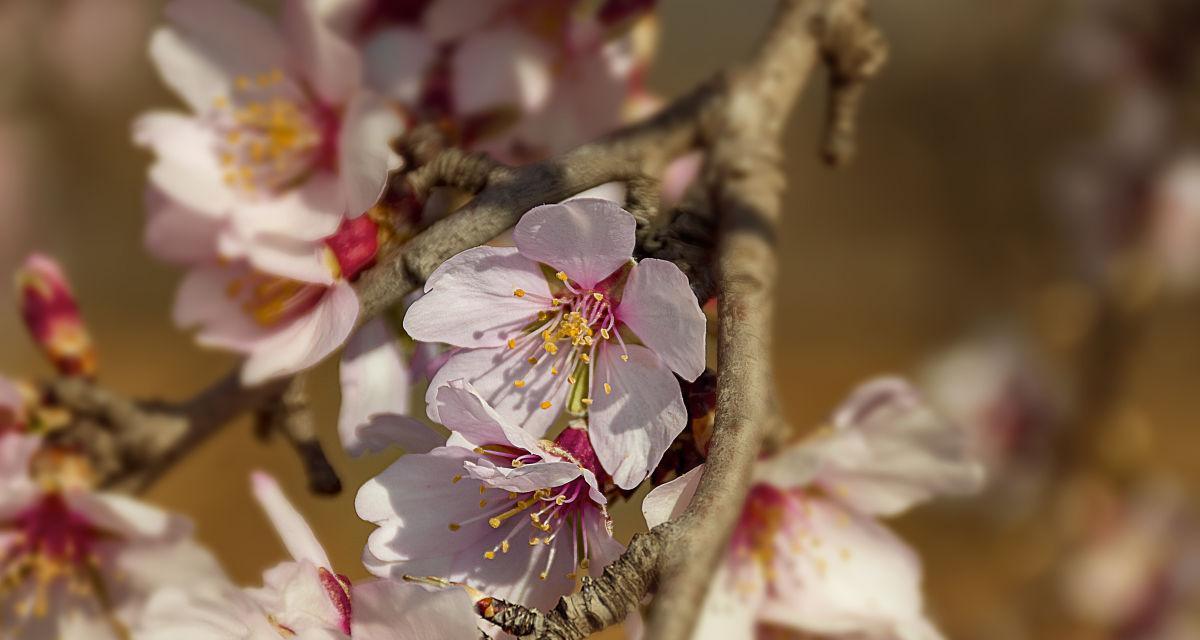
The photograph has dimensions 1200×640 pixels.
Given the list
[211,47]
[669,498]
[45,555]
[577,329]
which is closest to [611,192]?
[577,329]

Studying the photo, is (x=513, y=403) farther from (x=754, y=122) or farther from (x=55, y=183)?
(x=55, y=183)

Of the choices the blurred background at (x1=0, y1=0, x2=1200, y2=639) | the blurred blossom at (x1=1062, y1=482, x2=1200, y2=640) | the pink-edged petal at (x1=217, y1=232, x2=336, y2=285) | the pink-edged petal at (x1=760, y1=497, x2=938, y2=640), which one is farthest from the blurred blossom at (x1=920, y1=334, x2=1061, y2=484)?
the pink-edged petal at (x1=217, y1=232, x2=336, y2=285)

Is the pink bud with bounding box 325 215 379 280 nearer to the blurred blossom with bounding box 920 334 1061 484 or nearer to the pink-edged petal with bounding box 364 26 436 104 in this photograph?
the pink-edged petal with bounding box 364 26 436 104

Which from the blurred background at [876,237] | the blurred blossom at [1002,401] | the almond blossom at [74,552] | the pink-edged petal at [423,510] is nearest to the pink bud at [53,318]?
the almond blossom at [74,552]

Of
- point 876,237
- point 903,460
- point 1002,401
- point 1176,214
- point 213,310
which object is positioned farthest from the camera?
point 876,237

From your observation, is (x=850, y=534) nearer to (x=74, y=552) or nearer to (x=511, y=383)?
(x=511, y=383)

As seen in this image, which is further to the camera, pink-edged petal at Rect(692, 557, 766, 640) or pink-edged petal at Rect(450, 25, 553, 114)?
pink-edged petal at Rect(450, 25, 553, 114)
